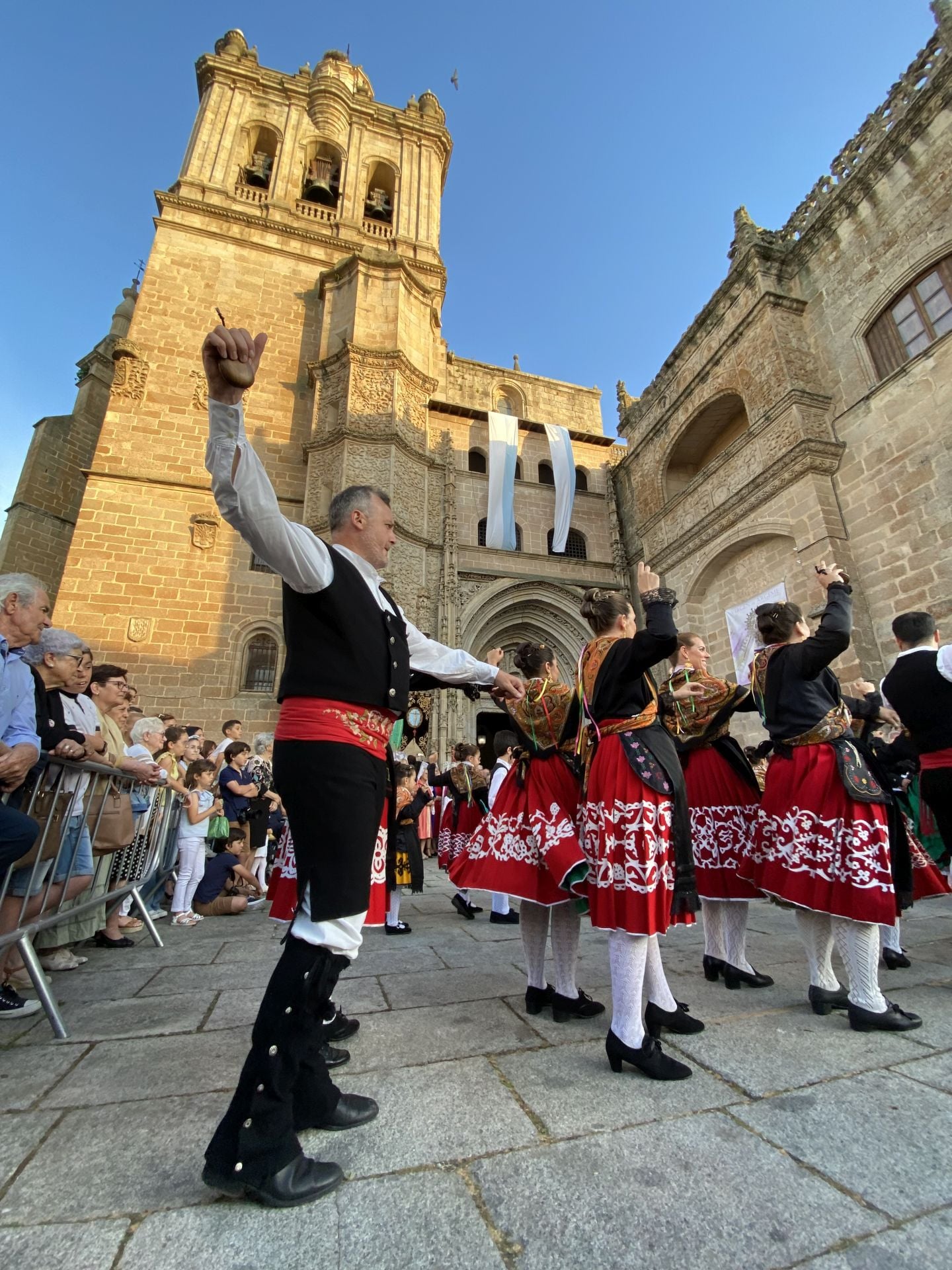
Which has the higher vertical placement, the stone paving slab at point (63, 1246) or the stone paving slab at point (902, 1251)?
the stone paving slab at point (902, 1251)

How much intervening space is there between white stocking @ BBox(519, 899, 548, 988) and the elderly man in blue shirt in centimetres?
224

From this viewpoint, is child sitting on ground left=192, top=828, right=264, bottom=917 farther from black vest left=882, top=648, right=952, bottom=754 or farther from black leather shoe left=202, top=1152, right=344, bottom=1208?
black vest left=882, top=648, right=952, bottom=754

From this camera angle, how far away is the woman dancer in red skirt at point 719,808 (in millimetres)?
3109

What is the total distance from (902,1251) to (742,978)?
201 cm

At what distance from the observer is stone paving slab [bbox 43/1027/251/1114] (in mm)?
1915

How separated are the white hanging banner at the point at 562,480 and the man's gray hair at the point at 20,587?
14543mm

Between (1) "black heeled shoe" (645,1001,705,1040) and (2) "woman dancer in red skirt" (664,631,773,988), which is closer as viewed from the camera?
(1) "black heeled shoe" (645,1001,705,1040)

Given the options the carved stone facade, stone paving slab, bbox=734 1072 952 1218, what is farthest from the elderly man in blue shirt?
the carved stone facade

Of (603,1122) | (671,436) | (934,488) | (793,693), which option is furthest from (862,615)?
(603,1122)

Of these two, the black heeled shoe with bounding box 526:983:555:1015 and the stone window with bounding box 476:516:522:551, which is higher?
the stone window with bounding box 476:516:522:551

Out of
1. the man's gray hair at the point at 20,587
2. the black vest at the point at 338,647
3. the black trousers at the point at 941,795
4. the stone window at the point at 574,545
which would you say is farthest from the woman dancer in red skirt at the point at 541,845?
the stone window at the point at 574,545

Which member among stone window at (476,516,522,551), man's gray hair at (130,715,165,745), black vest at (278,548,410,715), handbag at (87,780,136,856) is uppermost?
stone window at (476,516,522,551)

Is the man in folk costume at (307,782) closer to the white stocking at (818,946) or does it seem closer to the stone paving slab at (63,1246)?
the stone paving slab at (63,1246)

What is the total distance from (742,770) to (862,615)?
8.52m
